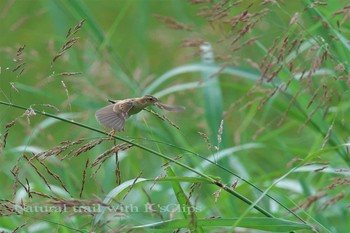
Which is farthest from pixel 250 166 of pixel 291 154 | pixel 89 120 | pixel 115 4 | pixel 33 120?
pixel 115 4

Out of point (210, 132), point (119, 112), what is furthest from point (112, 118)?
point (210, 132)

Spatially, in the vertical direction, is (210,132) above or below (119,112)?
below

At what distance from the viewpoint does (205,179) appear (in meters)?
1.74

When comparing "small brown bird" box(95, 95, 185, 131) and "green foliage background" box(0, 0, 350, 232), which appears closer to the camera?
"green foliage background" box(0, 0, 350, 232)

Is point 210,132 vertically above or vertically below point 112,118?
below

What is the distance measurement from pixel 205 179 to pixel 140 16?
260cm

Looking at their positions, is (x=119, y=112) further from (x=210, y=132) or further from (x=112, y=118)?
(x=210, y=132)

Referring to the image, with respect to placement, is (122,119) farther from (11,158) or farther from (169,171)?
(11,158)

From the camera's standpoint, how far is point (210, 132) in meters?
2.96

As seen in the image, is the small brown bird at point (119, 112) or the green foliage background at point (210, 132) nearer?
the green foliage background at point (210, 132)

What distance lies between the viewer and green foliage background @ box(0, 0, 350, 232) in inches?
71.2

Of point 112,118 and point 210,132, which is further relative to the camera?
point 210,132

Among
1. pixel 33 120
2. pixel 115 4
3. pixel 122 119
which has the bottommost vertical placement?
pixel 122 119

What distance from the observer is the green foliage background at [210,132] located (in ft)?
5.93
